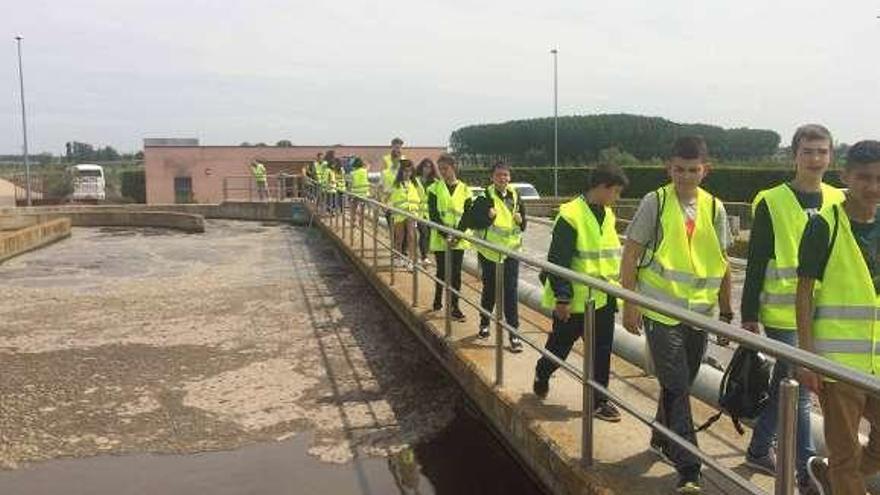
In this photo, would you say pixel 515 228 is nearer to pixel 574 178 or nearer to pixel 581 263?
pixel 581 263

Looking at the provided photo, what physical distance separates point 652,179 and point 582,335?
43922 millimetres

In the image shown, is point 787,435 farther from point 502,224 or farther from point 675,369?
point 502,224

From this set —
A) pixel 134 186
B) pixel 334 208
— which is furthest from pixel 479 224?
pixel 134 186

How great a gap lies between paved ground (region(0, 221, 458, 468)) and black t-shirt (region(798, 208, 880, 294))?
117 inches

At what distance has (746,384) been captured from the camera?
3.43 meters

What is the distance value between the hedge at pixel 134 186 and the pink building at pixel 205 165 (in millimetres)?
3323

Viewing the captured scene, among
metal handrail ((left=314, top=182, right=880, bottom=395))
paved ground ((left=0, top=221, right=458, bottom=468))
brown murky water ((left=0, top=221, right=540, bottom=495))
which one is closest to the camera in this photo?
metal handrail ((left=314, top=182, right=880, bottom=395))

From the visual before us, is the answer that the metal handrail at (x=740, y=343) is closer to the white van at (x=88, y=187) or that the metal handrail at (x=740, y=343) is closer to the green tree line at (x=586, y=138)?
the white van at (x=88, y=187)

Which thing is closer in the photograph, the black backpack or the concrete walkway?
the black backpack

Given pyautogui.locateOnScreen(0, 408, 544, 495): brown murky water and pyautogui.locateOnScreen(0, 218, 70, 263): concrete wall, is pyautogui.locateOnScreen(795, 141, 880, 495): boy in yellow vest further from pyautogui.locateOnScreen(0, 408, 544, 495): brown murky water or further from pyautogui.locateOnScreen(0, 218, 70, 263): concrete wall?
pyautogui.locateOnScreen(0, 218, 70, 263): concrete wall

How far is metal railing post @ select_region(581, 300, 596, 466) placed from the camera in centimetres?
387

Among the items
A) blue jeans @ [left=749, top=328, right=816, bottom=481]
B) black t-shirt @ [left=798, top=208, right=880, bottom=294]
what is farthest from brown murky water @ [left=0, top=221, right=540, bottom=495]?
black t-shirt @ [left=798, top=208, right=880, bottom=294]

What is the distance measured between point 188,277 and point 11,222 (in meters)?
13.4

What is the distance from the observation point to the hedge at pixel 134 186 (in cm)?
4875
